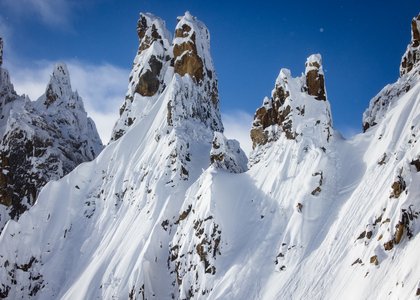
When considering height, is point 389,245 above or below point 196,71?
below

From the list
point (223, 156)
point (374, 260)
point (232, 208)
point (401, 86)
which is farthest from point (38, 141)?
point (374, 260)

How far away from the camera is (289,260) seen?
129 ft

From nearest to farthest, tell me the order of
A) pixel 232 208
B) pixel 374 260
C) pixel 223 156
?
1. pixel 374 260
2. pixel 232 208
3. pixel 223 156

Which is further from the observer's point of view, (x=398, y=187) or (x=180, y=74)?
(x=180, y=74)

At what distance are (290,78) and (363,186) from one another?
16.5 meters

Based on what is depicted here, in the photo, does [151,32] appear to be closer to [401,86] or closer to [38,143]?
[38,143]

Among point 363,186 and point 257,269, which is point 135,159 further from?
point 363,186

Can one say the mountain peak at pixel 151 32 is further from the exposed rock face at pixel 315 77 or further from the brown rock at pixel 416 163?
the brown rock at pixel 416 163

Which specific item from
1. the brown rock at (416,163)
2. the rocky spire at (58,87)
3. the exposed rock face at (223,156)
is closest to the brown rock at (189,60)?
the exposed rock face at (223,156)

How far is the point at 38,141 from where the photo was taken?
81.4 meters

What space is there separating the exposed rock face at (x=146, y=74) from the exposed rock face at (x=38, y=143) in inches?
563

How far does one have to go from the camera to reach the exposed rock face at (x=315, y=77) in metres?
49.9

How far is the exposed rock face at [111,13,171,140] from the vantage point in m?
76.4

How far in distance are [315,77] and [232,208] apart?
17255 mm
